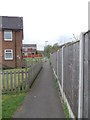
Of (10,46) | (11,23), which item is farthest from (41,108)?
(11,23)

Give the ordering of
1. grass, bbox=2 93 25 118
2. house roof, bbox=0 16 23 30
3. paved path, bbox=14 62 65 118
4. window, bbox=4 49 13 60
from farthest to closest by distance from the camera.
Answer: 1. house roof, bbox=0 16 23 30
2. window, bbox=4 49 13 60
3. grass, bbox=2 93 25 118
4. paved path, bbox=14 62 65 118

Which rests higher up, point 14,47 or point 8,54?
point 14,47

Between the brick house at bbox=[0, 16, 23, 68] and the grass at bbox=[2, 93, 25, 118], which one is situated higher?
the brick house at bbox=[0, 16, 23, 68]

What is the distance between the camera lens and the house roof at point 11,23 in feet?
107

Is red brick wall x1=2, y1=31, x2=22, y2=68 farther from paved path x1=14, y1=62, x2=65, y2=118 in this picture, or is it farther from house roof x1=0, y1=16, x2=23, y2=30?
paved path x1=14, y1=62, x2=65, y2=118

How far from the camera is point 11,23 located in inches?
1326

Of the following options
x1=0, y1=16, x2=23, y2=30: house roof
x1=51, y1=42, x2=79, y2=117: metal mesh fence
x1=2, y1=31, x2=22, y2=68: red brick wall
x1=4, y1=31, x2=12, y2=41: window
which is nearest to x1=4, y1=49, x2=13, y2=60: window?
x1=2, y1=31, x2=22, y2=68: red brick wall

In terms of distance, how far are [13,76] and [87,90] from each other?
788 centimetres

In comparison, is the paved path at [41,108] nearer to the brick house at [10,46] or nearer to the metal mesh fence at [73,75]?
the metal mesh fence at [73,75]

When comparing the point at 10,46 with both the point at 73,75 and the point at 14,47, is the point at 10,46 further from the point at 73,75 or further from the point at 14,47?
the point at 73,75

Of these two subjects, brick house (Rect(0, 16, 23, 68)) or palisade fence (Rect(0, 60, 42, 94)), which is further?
brick house (Rect(0, 16, 23, 68))

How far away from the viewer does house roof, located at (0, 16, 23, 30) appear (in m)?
32.5

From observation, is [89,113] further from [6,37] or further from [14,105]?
[6,37]

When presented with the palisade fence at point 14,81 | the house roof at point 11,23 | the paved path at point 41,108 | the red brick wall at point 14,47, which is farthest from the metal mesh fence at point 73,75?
the house roof at point 11,23
